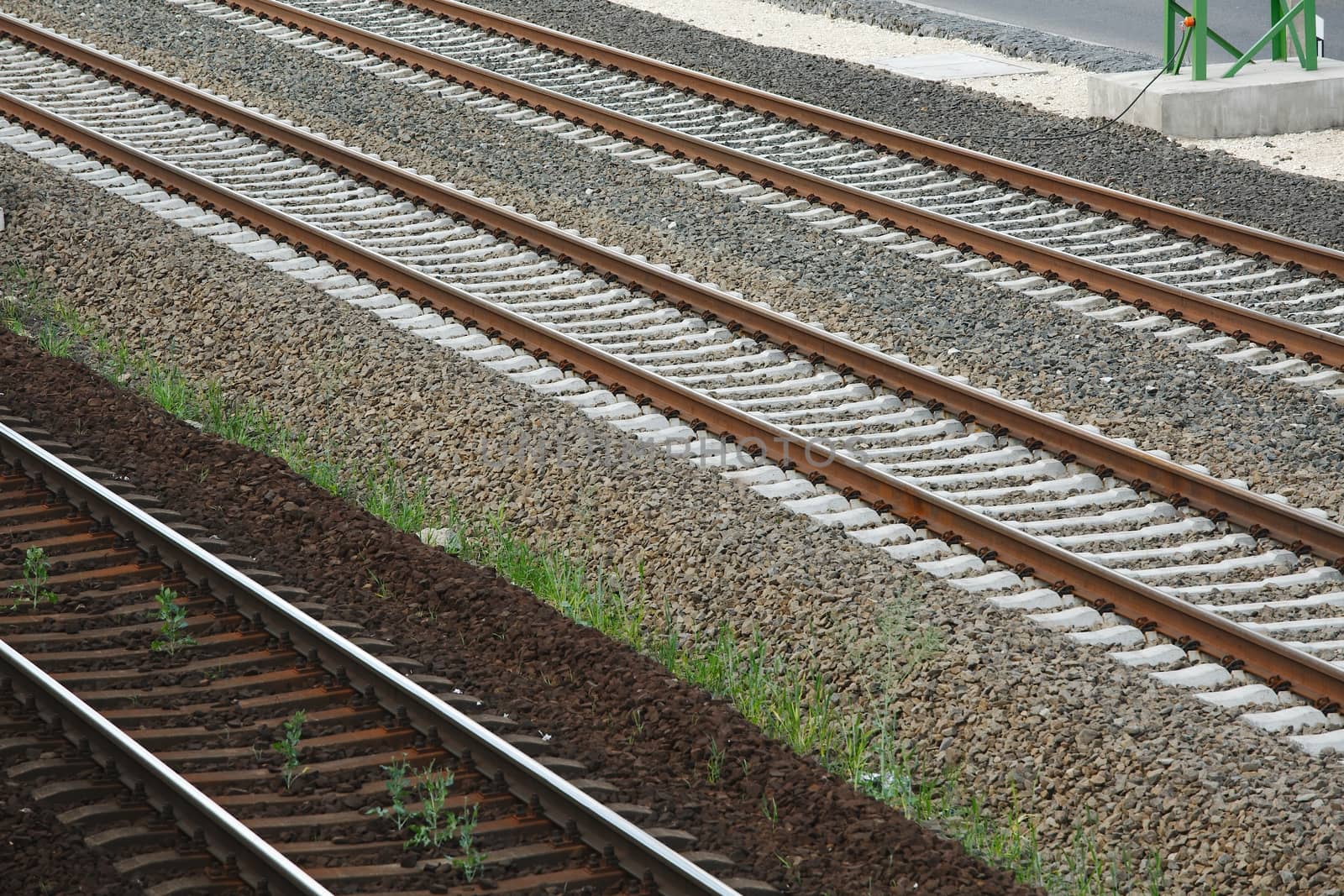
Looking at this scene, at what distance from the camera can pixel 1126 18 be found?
22.0 meters

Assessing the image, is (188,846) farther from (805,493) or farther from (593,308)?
(593,308)

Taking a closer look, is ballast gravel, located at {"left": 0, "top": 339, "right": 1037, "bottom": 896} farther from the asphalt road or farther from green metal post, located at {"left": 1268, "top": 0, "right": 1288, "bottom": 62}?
the asphalt road

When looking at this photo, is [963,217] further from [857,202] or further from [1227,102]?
[1227,102]

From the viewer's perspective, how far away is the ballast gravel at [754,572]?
6.17m

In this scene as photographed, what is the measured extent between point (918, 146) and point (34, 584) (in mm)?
8989

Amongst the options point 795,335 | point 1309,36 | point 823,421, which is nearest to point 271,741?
point 823,421

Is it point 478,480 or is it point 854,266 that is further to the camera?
point 854,266

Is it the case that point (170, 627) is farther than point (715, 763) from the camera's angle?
Yes

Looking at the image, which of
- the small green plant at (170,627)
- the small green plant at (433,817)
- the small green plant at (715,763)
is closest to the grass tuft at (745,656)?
the small green plant at (715,763)

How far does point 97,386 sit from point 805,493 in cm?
457

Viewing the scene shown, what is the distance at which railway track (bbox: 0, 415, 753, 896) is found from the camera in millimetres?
5562

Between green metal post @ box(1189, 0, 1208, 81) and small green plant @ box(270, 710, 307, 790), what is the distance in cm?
Result: 1216

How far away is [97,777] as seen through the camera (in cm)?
597

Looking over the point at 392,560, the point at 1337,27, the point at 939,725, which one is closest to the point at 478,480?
the point at 392,560
